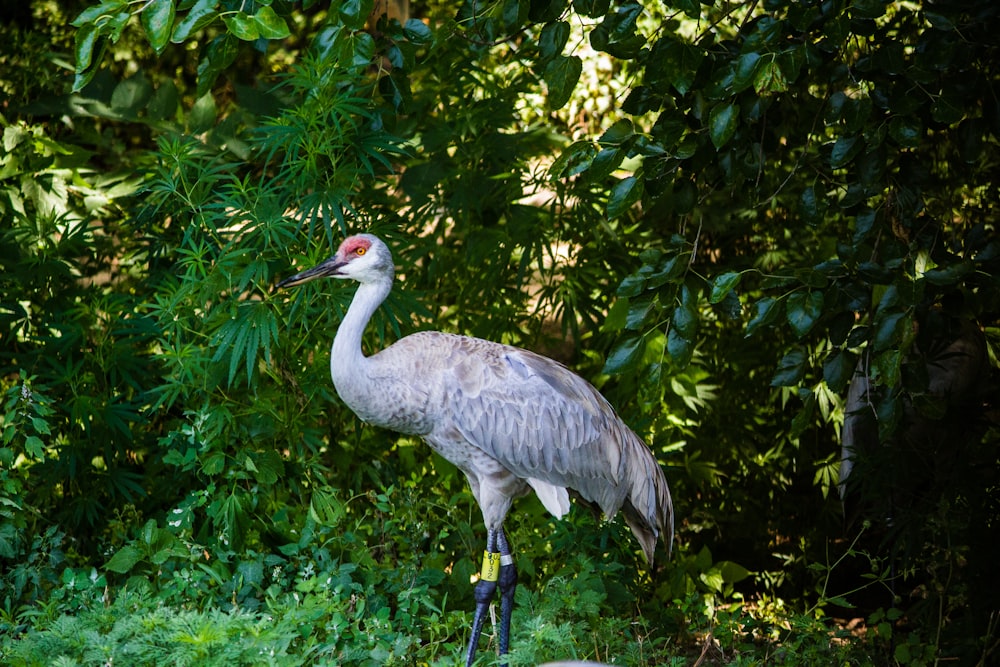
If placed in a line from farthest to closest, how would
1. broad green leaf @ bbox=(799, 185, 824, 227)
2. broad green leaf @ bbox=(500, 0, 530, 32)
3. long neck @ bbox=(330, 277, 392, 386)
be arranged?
long neck @ bbox=(330, 277, 392, 386) < broad green leaf @ bbox=(799, 185, 824, 227) < broad green leaf @ bbox=(500, 0, 530, 32)

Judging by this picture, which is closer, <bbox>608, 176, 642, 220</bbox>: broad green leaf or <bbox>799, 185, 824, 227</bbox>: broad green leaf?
<bbox>608, 176, 642, 220</bbox>: broad green leaf

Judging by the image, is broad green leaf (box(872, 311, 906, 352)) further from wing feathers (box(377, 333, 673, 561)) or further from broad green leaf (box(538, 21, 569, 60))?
wing feathers (box(377, 333, 673, 561))

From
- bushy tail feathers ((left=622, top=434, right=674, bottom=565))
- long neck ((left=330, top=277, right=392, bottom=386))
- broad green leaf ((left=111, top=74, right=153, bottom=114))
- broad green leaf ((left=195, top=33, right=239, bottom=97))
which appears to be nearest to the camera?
broad green leaf ((left=195, top=33, right=239, bottom=97))

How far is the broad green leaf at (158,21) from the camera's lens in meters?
1.65

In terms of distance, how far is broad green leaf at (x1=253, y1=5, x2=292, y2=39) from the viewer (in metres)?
1.70

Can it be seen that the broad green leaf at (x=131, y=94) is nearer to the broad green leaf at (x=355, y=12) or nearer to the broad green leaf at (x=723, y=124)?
the broad green leaf at (x=355, y=12)

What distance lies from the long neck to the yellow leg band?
74cm

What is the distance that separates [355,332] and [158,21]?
168cm

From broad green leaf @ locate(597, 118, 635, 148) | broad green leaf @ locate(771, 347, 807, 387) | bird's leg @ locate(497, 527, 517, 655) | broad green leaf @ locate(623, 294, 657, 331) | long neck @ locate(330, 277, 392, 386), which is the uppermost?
broad green leaf @ locate(597, 118, 635, 148)

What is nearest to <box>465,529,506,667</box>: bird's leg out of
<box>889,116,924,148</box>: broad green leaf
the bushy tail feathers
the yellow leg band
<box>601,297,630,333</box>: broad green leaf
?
the yellow leg band

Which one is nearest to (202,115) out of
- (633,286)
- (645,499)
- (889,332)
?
(645,499)

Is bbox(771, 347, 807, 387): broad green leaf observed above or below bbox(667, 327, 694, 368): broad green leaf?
below

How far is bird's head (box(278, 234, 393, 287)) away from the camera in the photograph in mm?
3291

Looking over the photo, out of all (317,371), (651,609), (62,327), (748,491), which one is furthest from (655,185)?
(748,491)
